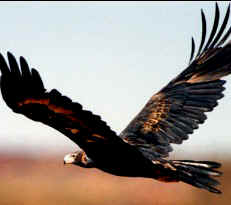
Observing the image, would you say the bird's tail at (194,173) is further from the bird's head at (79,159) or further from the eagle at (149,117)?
the bird's head at (79,159)

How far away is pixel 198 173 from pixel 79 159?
51.3 inches

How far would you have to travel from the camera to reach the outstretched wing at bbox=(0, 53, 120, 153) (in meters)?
9.39

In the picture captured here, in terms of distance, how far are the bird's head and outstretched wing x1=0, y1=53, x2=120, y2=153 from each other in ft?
2.57

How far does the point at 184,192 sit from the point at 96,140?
54.3 feet

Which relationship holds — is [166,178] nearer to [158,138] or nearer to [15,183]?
[158,138]

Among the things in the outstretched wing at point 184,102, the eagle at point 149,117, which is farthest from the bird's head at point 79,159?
the outstretched wing at point 184,102

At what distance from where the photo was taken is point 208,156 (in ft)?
104

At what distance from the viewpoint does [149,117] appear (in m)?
11.9

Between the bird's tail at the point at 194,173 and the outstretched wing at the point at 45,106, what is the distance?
90 cm

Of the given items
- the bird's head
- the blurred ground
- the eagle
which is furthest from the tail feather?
the blurred ground

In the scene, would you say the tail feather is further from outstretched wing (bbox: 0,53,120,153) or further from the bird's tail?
outstretched wing (bbox: 0,53,120,153)

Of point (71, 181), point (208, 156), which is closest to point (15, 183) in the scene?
point (71, 181)

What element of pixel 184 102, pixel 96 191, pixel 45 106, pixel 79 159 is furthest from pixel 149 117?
pixel 96 191

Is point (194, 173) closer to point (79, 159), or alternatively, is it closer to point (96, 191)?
point (79, 159)
